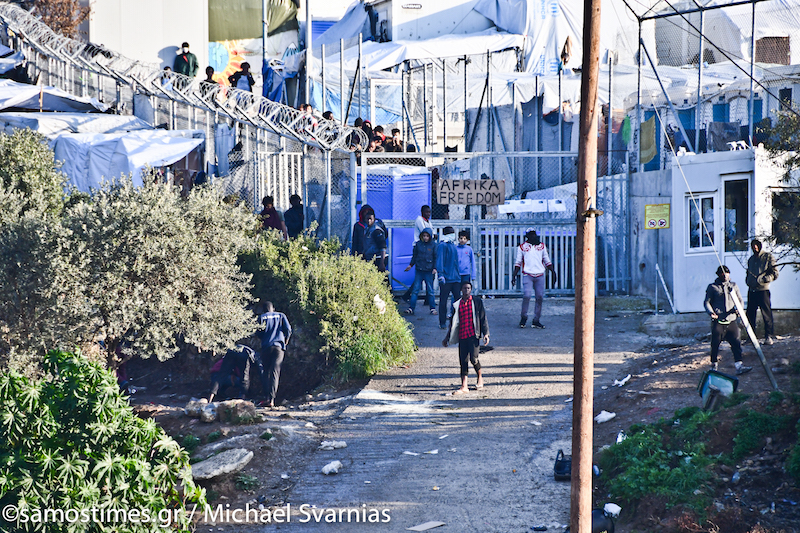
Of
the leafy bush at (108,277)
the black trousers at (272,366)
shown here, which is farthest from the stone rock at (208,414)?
the black trousers at (272,366)

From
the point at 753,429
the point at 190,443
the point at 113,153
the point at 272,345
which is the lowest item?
the point at 190,443

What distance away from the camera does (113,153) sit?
15.6 meters

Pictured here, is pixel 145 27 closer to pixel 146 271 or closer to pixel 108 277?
pixel 146 271

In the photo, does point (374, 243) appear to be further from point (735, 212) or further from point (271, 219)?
point (735, 212)

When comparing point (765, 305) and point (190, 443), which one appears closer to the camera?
point (190, 443)

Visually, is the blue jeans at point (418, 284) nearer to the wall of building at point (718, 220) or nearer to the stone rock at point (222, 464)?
the wall of building at point (718, 220)

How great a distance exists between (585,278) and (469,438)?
11.8 feet

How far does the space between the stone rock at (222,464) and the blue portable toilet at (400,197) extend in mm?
7375

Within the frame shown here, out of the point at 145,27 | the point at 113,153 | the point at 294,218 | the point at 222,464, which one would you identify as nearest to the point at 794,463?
the point at 222,464

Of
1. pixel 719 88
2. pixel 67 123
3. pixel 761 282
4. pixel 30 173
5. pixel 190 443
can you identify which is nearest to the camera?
pixel 190 443

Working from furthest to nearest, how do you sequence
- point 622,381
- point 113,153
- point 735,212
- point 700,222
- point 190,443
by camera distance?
point 113,153, point 700,222, point 735,212, point 622,381, point 190,443

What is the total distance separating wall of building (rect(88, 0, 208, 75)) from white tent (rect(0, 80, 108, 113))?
852 cm

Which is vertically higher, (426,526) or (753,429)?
(753,429)

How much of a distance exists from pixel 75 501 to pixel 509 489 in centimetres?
393
